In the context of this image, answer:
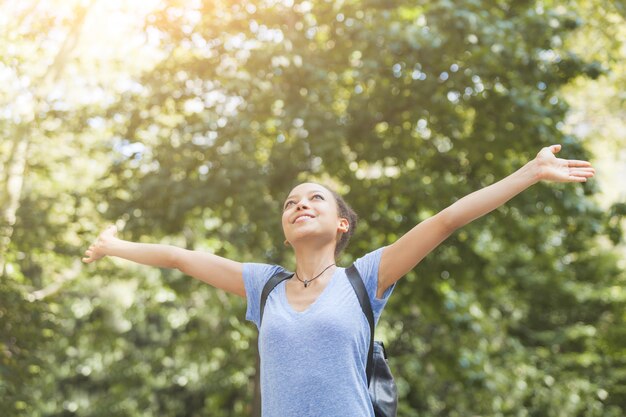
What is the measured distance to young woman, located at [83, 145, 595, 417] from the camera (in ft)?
8.16

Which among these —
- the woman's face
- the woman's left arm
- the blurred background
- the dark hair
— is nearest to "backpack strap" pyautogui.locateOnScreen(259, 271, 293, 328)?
the woman's face

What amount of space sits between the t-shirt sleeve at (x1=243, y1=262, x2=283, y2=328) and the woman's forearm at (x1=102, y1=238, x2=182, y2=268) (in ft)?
1.09

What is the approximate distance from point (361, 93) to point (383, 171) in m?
0.96

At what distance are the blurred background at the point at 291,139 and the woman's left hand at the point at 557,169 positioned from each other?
15.1 ft

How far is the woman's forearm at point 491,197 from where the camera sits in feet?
8.36

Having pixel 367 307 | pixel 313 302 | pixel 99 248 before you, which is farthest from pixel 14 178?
pixel 367 307

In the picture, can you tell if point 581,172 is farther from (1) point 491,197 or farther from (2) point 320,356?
(2) point 320,356

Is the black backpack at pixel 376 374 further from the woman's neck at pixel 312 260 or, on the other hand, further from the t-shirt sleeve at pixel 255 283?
the t-shirt sleeve at pixel 255 283

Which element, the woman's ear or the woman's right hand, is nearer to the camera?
the woman's ear

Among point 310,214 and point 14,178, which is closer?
point 310,214

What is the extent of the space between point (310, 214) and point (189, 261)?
0.55m

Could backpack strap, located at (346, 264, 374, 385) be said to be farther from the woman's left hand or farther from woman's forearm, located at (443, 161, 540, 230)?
the woman's left hand

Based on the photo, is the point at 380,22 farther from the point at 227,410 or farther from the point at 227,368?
the point at 227,410

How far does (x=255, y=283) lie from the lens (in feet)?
9.50
